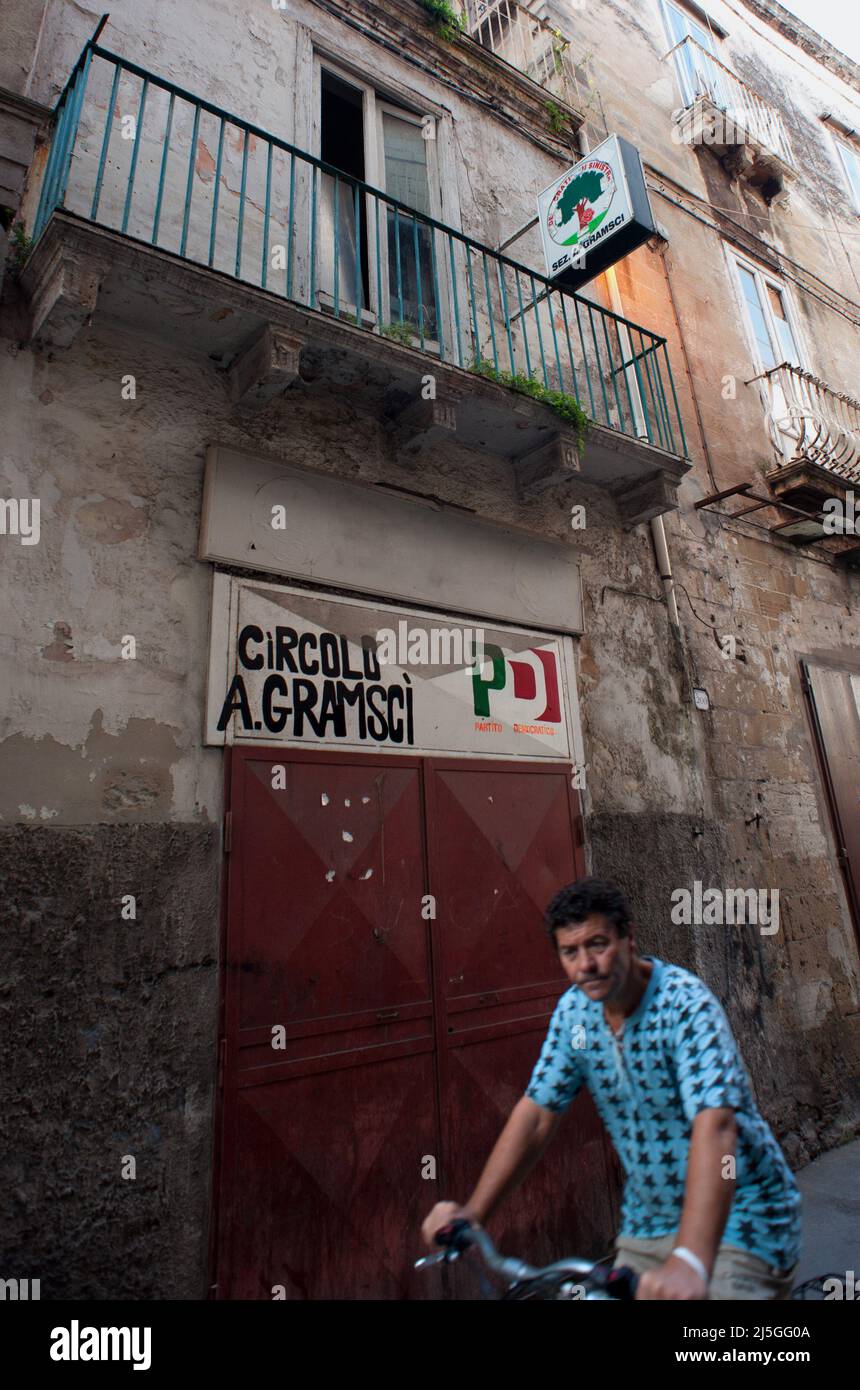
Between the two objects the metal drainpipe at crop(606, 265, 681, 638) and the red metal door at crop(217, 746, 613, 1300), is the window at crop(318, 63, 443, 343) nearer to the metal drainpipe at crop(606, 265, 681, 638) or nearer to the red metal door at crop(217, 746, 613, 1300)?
the metal drainpipe at crop(606, 265, 681, 638)

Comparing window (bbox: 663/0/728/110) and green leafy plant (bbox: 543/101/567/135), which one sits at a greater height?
window (bbox: 663/0/728/110)

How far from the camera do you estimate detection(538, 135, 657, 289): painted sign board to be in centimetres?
571

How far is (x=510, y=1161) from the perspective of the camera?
2.17 meters

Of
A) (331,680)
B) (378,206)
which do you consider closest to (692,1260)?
(331,680)

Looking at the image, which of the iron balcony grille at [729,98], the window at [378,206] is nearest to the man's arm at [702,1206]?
the window at [378,206]

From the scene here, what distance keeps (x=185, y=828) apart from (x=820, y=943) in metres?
5.70

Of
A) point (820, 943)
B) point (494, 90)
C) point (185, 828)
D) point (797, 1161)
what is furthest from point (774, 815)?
point (494, 90)

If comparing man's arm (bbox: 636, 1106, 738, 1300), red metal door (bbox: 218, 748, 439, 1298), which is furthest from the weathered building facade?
man's arm (bbox: 636, 1106, 738, 1300)

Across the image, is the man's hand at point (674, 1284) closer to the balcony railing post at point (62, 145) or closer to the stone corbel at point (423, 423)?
the stone corbel at point (423, 423)

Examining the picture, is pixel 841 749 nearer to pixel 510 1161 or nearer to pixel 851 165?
pixel 510 1161

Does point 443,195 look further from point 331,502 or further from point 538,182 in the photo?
point 331,502

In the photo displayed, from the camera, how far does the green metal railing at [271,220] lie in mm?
4246

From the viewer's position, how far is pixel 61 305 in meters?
3.60

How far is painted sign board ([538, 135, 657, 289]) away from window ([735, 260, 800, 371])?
12.7 ft
